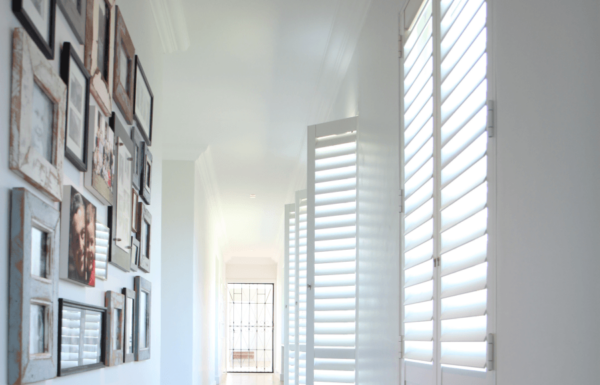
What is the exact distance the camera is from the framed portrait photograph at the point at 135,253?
9.09ft

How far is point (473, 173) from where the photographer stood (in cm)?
164

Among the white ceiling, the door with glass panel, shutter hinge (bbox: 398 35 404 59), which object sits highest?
the white ceiling

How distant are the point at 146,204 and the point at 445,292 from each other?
1880 millimetres

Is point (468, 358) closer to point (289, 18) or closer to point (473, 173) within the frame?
point (473, 173)

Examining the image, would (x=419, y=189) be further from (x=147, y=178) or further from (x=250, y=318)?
(x=250, y=318)

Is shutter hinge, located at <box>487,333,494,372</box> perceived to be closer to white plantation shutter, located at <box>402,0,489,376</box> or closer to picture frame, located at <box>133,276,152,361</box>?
white plantation shutter, located at <box>402,0,489,376</box>

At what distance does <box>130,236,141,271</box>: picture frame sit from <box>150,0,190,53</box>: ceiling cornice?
1447 mm

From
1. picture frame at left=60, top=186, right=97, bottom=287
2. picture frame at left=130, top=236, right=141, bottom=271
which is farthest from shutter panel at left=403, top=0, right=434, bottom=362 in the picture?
picture frame at left=130, top=236, right=141, bottom=271

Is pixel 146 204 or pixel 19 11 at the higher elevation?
pixel 19 11

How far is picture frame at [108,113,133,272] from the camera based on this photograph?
2365 millimetres

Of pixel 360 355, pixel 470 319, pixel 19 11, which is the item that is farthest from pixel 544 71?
pixel 360 355

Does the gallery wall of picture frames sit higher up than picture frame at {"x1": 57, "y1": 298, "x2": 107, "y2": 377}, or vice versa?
the gallery wall of picture frames

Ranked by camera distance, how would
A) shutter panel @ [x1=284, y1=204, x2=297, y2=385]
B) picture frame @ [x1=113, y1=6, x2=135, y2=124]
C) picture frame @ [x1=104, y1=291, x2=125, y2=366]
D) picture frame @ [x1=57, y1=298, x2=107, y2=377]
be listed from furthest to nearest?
shutter panel @ [x1=284, y1=204, x2=297, y2=385]
picture frame @ [x1=113, y1=6, x2=135, y2=124]
picture frame @ [x1=104, y1=291, x2=125, y2=366]
picture frame @ [x1=57, y1=298, x2=107, y2=377]

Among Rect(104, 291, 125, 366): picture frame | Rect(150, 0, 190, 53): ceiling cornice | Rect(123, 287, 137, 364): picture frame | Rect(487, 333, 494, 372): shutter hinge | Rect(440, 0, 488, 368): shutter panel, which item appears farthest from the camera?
Rect(150, 0, 190, 53): ceiling cornice
